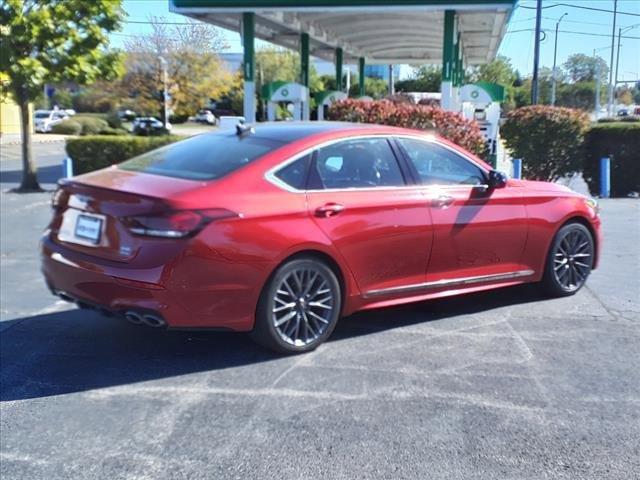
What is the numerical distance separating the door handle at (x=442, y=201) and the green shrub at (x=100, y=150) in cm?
1187

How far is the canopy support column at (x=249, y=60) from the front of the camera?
56.1 ft

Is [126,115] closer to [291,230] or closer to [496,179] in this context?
[496,179]

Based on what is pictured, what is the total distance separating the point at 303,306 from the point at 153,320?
1.06 m

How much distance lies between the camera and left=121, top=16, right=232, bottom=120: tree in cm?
3194

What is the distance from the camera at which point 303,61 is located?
23.2 m

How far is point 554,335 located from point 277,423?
259 centimetres

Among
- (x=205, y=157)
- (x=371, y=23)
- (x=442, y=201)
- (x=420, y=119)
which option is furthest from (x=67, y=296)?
(x=371, y=23)

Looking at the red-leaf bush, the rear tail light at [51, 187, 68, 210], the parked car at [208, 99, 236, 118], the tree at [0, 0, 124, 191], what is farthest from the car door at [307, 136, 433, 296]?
the parked car at [208, 99, 236, 118]

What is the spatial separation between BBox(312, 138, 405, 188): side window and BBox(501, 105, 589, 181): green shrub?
1064 centimetres

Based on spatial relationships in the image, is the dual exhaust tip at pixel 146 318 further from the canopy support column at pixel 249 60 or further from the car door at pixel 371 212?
the canopy support column at pixel 249 60

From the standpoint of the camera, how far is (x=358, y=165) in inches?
215

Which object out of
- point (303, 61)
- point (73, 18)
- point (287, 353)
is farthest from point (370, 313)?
point (303, 61)

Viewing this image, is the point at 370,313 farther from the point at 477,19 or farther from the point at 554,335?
the point at 477,19

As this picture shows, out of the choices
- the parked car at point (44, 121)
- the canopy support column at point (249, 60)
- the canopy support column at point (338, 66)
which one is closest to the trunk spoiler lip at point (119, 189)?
the canopy support column at point (249, 60)
